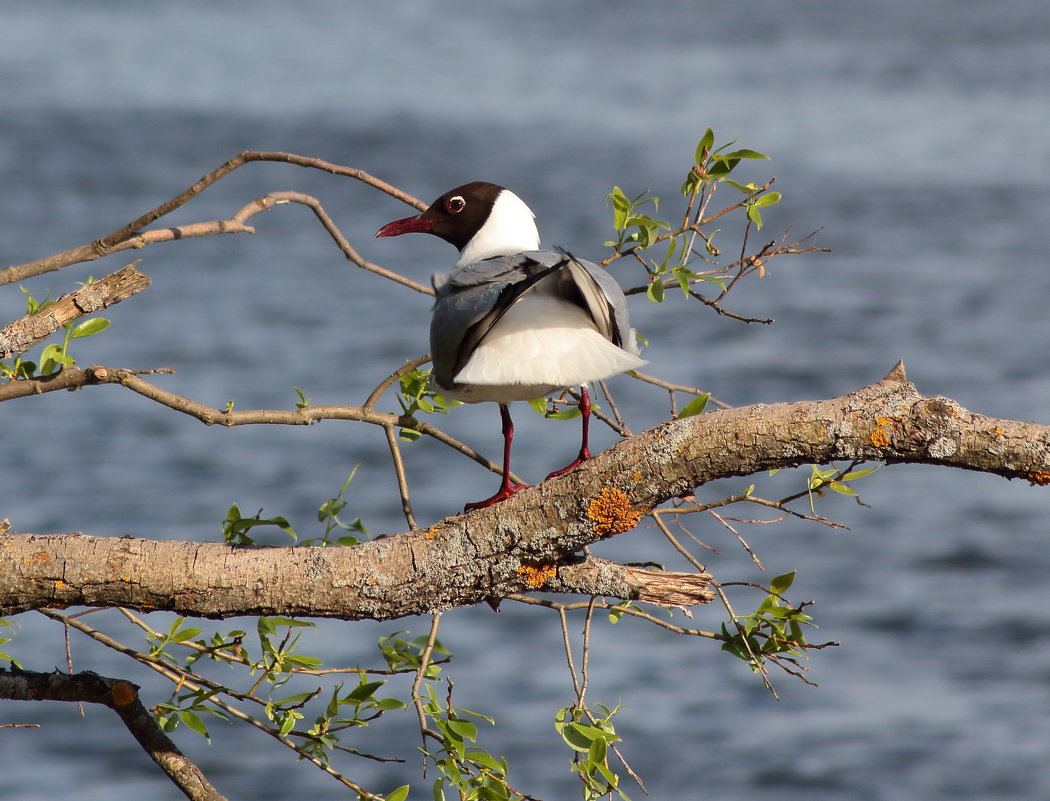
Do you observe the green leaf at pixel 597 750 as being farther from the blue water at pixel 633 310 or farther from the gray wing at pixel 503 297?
the blue water at pixel 633 310

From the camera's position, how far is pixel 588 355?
12.9 ft

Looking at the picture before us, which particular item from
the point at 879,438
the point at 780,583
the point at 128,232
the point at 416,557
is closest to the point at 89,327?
the point at 128,232

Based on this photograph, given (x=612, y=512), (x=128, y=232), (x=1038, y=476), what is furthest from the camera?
(x=128, y=232)

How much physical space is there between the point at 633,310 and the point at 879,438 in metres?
13.5

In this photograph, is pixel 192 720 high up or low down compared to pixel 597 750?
down

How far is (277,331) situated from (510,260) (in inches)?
507

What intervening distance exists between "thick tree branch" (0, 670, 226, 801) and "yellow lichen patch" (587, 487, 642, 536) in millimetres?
1483

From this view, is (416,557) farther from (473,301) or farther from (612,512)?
(473,301)

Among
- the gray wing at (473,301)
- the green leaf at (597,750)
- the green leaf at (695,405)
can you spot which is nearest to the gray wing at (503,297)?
the gray wing at (473,301)

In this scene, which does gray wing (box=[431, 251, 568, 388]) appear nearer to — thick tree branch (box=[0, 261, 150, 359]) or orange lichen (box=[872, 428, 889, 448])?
thick tree branch (box=[0, 261, 150, 359])

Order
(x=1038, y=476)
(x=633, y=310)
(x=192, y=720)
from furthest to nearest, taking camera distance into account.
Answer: (x=633, y=310) < (x=192, y=720) < (x=1038, y=476)

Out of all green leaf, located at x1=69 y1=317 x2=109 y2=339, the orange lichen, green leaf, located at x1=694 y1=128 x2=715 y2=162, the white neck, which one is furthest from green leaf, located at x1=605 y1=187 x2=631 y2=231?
green leaf, located at x1=69 y1=317 x2=109 y2=339

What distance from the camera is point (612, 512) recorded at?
10.9ft

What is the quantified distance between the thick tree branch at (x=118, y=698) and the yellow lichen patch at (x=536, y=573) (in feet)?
3.93
